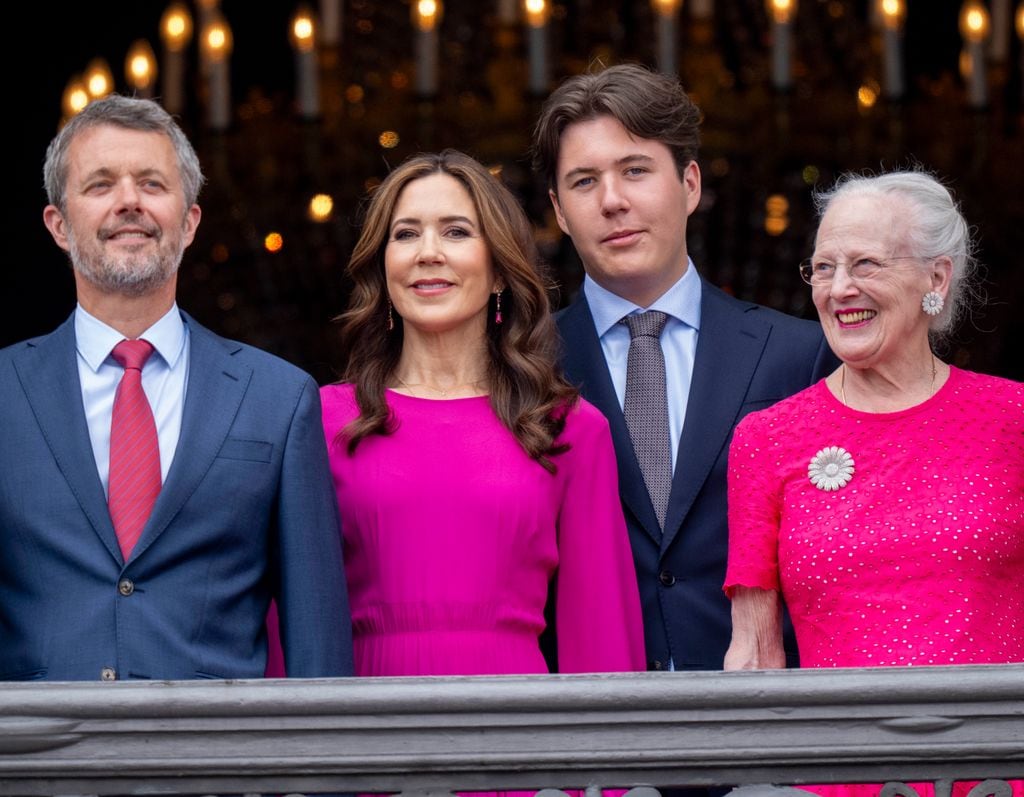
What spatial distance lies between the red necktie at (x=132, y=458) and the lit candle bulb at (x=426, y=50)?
5.34 feet

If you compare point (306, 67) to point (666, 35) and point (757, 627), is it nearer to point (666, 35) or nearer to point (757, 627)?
point (666, 35)

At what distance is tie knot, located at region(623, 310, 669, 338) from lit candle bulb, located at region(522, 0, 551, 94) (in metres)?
1.05

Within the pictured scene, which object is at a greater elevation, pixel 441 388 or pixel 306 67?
pixel 306 67

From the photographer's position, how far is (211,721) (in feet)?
5.90

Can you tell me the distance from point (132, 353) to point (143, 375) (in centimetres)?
4

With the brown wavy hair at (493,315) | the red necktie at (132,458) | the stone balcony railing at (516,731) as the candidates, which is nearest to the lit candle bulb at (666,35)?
the brown wavy hair at (493,315)

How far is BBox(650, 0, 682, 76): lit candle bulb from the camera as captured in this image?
12.0ft

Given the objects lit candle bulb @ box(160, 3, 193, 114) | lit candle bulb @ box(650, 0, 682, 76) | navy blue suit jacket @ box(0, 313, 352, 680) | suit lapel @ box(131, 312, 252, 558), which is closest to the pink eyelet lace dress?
navy blue suit jacket @ box(0, 313, 352, 680)

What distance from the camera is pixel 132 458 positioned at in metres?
2.29

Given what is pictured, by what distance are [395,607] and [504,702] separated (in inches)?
27.7

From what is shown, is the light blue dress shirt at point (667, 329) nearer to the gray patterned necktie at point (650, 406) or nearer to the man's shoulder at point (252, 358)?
the gray patterned necktie at point (650, 406)

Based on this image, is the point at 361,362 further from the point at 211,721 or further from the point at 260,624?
the point at 211,721

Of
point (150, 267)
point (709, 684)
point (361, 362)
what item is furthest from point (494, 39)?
point (709, 684)

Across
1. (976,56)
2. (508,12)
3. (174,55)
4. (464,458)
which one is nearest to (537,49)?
(508,12)
